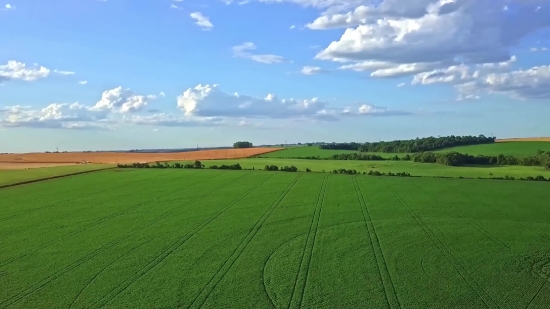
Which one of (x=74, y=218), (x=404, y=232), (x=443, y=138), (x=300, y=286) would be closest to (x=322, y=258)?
(x=300, y=286)

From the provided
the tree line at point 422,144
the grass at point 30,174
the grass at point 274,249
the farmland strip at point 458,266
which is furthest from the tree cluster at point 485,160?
the grass at point 30,174

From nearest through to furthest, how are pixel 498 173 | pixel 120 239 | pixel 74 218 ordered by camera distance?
pixel 120 239
pixel 74 218
pixel 498 173

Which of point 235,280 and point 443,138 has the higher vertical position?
point 443,138

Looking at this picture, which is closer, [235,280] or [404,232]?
[235,280]

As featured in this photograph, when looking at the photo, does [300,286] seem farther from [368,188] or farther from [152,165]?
[152,165]

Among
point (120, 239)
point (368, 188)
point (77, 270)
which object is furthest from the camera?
point (368, 188)

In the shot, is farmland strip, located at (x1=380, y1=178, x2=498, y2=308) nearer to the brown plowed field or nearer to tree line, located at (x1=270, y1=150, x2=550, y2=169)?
tree line, located at (x1=270, y1=150, x2=550, y2=169)
